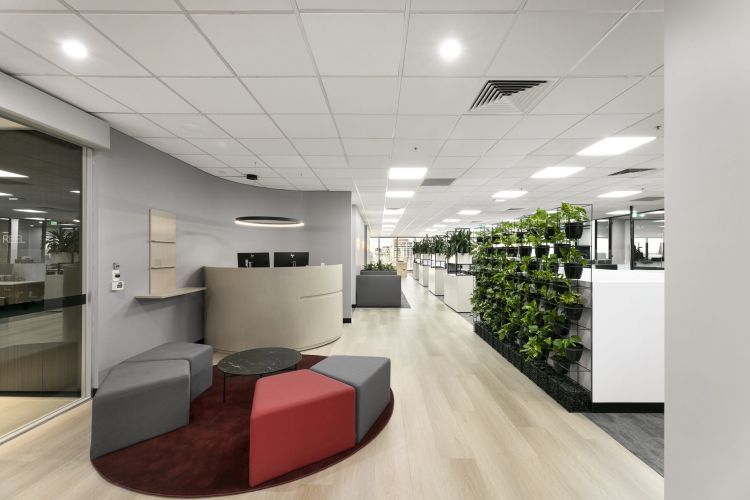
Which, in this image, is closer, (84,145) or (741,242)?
(741,242)

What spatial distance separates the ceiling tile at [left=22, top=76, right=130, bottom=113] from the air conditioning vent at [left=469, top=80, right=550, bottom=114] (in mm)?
3548

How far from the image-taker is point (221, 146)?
4473 millimetres

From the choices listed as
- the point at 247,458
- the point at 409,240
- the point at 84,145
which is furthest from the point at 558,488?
the point at 409,240

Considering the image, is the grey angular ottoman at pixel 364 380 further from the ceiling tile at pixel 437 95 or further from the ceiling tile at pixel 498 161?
the ceiling tile at pixel 498 161

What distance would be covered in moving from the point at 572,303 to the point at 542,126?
200cm

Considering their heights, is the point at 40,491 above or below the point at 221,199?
below

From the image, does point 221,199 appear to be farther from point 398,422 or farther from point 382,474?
point 382,474

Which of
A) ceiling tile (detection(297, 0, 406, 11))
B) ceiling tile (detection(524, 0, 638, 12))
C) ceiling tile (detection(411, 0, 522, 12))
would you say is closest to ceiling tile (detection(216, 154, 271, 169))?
ceiling tile (detection(297, 0, 406, 11))

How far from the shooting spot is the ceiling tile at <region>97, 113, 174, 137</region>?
353cm

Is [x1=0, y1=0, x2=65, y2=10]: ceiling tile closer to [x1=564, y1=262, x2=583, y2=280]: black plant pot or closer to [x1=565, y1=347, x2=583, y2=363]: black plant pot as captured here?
[x1=564, y1=262, x2=583, y2=280]: black plant pot

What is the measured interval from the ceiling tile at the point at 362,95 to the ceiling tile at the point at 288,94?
0.40 ft

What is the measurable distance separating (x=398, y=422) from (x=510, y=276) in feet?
9.60

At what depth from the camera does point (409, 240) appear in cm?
2975

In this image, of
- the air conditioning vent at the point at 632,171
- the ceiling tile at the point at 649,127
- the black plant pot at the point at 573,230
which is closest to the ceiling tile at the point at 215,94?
the black plant pot at the point at 573,230
